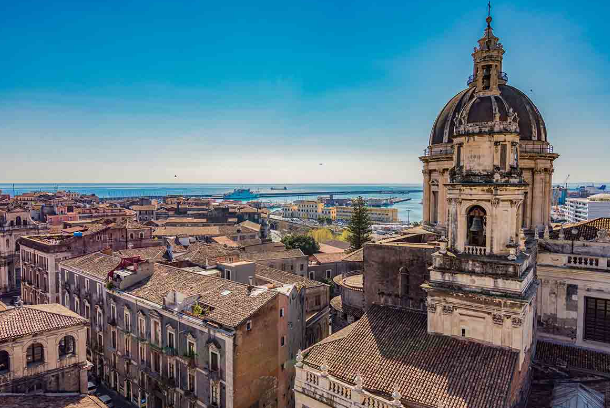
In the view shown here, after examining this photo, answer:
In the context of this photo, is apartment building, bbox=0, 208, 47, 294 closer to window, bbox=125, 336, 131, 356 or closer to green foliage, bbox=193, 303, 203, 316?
window, bbox=125, 336, 131, 356

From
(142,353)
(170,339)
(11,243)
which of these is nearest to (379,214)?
(11,243)

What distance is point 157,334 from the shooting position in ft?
95.6

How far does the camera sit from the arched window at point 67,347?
26.6 m

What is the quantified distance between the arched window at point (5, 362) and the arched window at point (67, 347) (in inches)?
112

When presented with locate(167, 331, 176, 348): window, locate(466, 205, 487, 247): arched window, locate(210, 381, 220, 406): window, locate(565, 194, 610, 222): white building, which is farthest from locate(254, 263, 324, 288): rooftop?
locate(565, 194, 610, 222): white building

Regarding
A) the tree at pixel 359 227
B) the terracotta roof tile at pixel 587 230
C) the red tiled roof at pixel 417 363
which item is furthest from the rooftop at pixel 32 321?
the tree at pixel 359 227

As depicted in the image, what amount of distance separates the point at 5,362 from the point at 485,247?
2707 centimetres

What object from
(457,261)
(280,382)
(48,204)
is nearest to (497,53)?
(457,261)

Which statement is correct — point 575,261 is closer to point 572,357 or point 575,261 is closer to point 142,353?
point 572,357

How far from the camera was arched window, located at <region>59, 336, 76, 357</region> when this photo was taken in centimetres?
2661

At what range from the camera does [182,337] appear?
27.4 m

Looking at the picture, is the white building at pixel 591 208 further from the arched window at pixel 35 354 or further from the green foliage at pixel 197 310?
the arched window at pixel 35 354

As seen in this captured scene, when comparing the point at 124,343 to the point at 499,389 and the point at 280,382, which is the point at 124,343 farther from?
the point at 499,389

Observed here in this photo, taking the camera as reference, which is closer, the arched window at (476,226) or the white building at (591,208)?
the arched window at (476,226)
